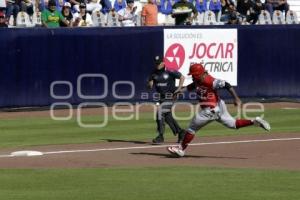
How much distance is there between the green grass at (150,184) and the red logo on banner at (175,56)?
13229mm

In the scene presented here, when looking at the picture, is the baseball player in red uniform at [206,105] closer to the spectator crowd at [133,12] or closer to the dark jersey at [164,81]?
the dark jersey at [164,81]

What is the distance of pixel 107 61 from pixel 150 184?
14.1 metres

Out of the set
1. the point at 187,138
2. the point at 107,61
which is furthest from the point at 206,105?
the point at 107,61

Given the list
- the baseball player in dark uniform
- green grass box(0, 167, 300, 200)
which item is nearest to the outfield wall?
the baseball player in dark uniform

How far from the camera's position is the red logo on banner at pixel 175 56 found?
28.5 meters

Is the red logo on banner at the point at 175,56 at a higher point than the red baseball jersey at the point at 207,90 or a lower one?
lower

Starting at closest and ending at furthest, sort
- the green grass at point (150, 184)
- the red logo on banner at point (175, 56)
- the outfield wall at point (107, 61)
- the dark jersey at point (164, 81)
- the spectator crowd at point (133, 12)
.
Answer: the green grass at point (150, 184), the dark jersey at point (164, 81), the outfield wall at point (107, 61), the spectator crowd at point (133, 12), the red logo on banner at point (175, 56)

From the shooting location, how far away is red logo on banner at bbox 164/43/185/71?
28.5 meters

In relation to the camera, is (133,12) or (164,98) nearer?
(164,98)

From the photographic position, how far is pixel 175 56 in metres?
28.6

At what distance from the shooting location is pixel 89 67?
2712cm

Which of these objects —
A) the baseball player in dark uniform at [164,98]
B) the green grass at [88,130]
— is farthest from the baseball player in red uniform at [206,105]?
the green grass at [88,130]

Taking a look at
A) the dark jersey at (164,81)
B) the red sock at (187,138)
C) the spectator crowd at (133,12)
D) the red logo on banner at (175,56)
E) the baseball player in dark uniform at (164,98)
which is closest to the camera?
the red sock at (187,138)

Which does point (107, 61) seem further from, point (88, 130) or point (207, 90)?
point (207, 90)
